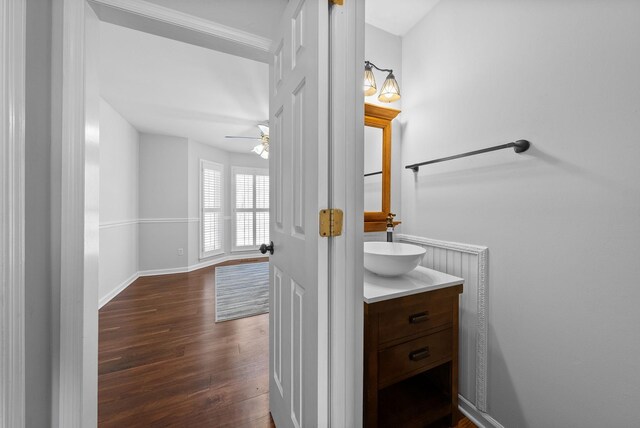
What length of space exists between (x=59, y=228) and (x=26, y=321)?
0.94 feet

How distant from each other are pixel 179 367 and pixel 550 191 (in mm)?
2470

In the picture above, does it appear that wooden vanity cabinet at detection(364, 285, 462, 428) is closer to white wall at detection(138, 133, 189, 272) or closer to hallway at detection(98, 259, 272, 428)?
hallway at detection(98, 259, 272, 428)

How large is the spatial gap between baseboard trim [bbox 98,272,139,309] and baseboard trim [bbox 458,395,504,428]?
3605mm

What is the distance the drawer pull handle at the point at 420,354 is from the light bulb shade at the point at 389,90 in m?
1.50

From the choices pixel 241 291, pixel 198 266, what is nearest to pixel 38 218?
pixel 241 291

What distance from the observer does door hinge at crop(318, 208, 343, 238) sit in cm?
72

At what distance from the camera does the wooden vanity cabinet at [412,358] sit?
100 centimetres

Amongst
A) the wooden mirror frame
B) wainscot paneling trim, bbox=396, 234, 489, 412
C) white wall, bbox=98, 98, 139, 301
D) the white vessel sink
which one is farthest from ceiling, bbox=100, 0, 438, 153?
wainscot paneling trim, bbox=396, 234, 489, 412

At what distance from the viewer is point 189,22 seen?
104 cm

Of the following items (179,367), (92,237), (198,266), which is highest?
(92,237)

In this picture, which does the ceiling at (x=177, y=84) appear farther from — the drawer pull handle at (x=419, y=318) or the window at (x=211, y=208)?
the drawer pull handle at (x=419, y=318)

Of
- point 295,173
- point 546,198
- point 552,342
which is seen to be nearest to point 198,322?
point 295,173

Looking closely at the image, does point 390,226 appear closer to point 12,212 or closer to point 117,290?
point 12,212

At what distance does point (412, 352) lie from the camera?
1.10 m
